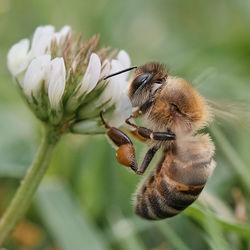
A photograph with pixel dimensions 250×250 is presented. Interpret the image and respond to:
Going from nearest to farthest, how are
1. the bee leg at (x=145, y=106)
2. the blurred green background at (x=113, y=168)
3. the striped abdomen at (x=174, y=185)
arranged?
the striped abdomen at (x=174, y=185)
the bee leg at (x=145, y=106)
the blurred green background at (x=113, y=168)

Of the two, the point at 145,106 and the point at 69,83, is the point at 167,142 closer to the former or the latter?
the point at 145,106

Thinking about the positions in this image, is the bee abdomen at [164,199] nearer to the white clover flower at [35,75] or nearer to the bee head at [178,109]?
the bee head at [178,109]

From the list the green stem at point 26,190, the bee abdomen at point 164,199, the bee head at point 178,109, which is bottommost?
the green stem at point 26,190

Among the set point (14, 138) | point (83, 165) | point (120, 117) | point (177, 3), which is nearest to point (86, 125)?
point (120, 117)

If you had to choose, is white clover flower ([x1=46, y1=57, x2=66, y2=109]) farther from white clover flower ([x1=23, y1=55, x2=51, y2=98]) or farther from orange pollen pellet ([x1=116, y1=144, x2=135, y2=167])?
orange pollen pellet ([x1=116, y1=144, x2=135, y2=167])

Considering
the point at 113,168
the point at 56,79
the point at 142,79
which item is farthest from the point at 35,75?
the point at 113,168

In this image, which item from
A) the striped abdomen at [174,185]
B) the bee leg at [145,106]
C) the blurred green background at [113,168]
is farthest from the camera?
the blurred green background at [113,168]

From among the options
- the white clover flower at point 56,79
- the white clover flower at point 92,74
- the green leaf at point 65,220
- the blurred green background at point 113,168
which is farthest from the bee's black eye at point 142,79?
the green leaf at point 65,220

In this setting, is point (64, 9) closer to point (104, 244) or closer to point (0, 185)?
point (0, 185)

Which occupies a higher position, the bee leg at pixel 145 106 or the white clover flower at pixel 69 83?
the bee leg at pixel 145 106
